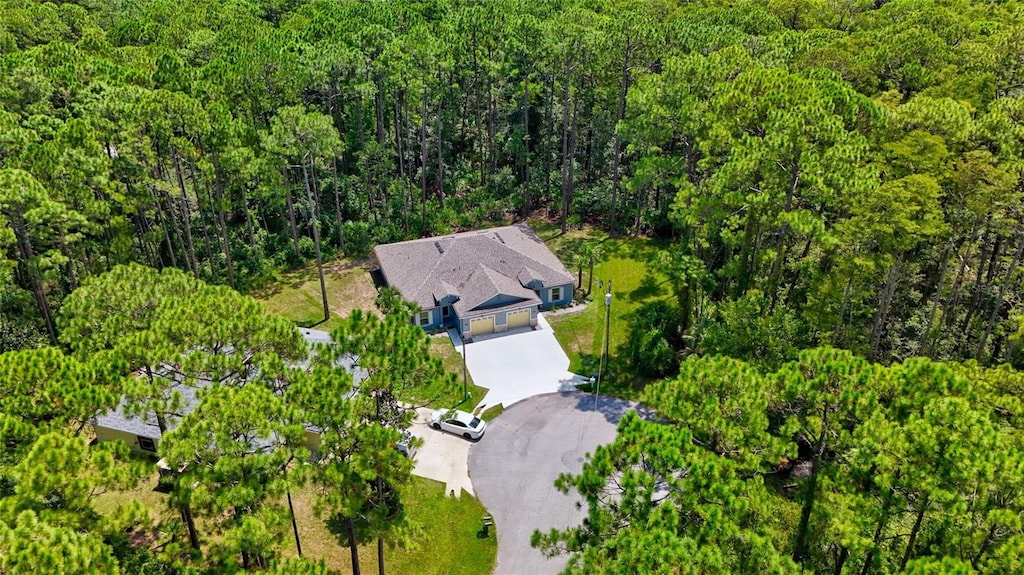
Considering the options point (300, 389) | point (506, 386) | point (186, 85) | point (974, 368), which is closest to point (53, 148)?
point (186, 85)

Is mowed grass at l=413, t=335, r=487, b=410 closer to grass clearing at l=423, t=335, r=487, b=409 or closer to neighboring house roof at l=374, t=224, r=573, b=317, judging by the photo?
grass clearing at l=423, t=335, r=487, b=409

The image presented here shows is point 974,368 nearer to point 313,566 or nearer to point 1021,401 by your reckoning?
point 1021,401

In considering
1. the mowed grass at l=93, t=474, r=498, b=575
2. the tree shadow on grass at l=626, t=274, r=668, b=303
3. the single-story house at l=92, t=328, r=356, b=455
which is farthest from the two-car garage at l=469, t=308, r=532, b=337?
the mowed grass at l=93, t=474, r=498, b=575

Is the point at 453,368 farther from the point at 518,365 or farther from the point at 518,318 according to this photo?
the point at 518,318

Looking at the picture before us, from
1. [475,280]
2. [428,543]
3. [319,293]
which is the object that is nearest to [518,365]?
[475,280]

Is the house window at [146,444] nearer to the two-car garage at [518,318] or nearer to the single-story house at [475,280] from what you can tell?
the single-story house at [475,280]

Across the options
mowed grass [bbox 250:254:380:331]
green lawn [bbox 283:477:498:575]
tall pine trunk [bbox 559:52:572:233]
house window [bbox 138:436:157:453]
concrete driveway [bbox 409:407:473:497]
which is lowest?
green lawn [bbox 283:477:498:575]
